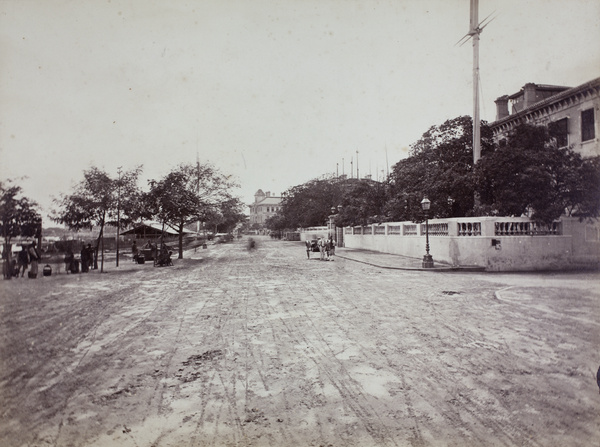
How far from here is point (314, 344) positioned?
5438mm

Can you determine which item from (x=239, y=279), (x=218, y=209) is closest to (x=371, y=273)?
(x=239, y=279)

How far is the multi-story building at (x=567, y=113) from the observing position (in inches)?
828

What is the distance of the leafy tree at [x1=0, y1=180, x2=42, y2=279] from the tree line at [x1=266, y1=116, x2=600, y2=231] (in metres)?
16.5

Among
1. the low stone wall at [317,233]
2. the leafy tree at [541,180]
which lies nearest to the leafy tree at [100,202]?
the leafy tree at [541,180]

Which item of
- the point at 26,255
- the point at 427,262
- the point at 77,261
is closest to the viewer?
the point at 26,255

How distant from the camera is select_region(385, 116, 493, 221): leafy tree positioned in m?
21.3

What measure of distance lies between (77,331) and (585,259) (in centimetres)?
1903

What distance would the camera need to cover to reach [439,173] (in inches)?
904

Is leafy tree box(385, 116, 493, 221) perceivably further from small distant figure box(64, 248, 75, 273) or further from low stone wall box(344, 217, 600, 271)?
small distant figure box(64, 248, 75, 273)

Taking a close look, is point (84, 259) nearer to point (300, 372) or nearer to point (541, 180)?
point (300, 372)

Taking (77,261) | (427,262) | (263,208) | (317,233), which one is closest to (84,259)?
(77,261)

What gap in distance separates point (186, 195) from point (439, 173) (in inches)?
617

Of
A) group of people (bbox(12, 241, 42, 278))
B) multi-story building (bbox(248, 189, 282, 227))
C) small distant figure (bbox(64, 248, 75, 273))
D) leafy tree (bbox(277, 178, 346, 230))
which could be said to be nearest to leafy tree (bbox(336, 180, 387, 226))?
leafy tree (bbox(277, 178, 346, 230))

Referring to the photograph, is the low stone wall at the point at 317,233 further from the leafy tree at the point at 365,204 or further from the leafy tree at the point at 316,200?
the leafy tree at the point at 365,204
